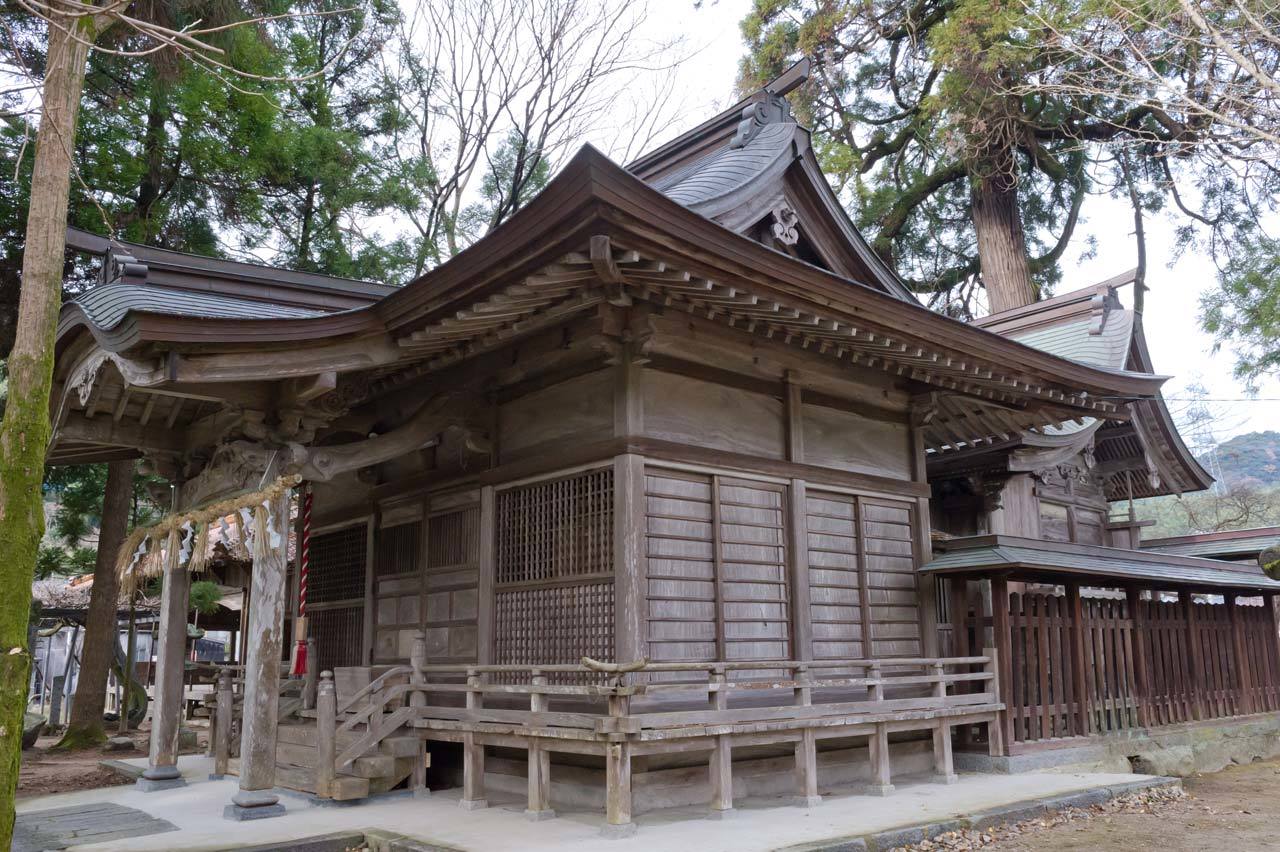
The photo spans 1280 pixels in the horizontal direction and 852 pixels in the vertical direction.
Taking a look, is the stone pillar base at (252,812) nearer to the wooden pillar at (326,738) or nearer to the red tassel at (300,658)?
the wooden pillar at (326,738)

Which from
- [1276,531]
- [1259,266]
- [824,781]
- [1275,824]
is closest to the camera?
[1275,824]

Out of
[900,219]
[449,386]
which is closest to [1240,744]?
[449,386]

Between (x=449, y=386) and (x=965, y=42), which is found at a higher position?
(x=965, y=42)

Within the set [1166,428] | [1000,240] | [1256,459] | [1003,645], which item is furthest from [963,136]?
[1256,459]

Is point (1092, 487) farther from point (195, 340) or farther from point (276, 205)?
point (276, 205)

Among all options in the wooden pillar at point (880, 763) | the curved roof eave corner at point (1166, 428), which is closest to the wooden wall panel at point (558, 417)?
the wooden pillar at point (880, 763)

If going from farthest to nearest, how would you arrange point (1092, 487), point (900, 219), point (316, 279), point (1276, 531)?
point (900, 219) → point (1092, 487) → point (1276, 531) → point (316, 279)

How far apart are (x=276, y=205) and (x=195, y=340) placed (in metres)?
14.1

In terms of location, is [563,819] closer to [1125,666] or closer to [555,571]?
[555,571]

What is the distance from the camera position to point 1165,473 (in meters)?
16.3

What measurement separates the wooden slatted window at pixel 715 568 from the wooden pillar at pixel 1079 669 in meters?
4.10

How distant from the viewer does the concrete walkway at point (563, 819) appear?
6.60 meters

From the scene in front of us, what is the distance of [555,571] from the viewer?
8.56 metres

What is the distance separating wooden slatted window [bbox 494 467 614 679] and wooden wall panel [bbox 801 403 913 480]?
2613 mm
